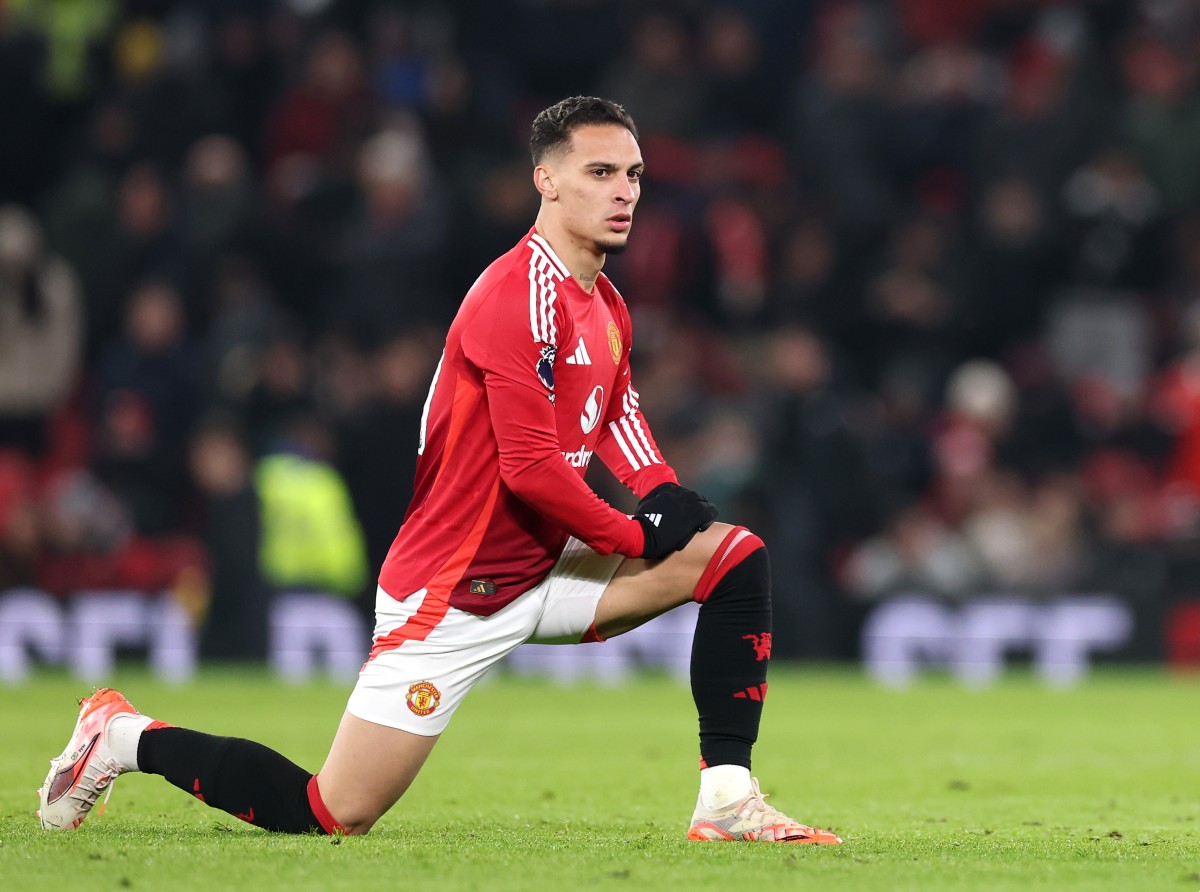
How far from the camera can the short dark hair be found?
18.4 ft

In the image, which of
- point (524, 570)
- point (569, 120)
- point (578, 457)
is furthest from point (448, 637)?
point (569, 120)

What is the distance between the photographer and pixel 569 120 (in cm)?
562

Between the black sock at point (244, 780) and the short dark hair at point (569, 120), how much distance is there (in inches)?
76.7

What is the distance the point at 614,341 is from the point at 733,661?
41.4 inches

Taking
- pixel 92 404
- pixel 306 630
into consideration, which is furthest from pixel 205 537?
pixel 92 404

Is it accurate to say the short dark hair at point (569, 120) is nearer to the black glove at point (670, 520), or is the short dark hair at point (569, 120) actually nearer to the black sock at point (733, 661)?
the black glove at point (670, 520)

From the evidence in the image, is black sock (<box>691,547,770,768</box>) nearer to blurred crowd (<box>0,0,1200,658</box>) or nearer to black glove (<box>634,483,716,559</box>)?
black glove (<box>634,483,716,559</box>)

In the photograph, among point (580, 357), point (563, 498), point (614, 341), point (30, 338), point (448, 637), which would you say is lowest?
point (448, 637)

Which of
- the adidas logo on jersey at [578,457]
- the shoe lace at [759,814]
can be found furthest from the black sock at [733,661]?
the adidas logo on jersey at [578,457]

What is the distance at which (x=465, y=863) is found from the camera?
193 inches

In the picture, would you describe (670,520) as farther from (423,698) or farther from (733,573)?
(423,698)

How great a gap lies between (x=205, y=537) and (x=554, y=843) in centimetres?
895

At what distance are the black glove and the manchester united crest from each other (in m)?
0.46

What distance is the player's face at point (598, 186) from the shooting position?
557 cm
